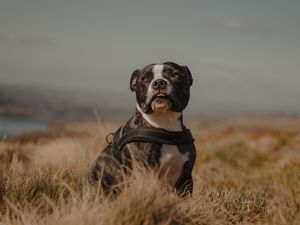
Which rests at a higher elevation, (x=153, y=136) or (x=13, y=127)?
(x=153, y=136)

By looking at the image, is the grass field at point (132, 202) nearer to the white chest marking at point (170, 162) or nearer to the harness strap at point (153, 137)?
the white chest marking at point (170, 162)

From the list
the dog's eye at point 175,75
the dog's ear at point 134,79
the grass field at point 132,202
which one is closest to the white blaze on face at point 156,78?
the dog's eye at point 175,75

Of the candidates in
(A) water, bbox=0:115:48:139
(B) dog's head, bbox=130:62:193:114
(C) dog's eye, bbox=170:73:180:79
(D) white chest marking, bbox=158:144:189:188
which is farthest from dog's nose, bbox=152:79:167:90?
(A) water, bbox=0:115:48:139

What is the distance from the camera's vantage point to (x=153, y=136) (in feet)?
18.5

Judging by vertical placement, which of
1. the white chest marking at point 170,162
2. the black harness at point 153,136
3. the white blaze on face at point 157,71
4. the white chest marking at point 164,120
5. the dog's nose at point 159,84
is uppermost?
the white blaze on face at point 157,71

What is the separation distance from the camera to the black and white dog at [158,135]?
5.63 meters

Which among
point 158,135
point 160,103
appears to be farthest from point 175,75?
point 158,135

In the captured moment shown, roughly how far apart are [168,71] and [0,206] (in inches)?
83.7

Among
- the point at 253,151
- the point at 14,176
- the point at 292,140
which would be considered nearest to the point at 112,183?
the point at 14,176

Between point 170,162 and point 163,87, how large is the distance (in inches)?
28.1

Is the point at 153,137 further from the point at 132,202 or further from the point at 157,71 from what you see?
the point at 132,202

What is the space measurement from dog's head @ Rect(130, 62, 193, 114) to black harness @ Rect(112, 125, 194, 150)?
20 centimetres

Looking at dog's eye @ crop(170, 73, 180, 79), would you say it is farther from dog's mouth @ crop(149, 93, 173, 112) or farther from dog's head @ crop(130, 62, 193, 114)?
dog's mouth @ crop(149, 93, 173, 112)

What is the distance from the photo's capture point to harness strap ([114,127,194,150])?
18.5 ft
